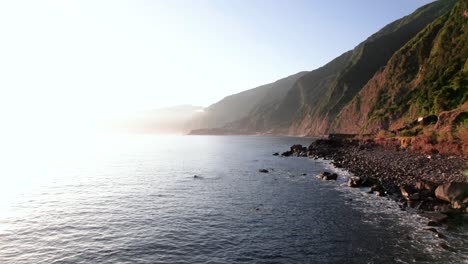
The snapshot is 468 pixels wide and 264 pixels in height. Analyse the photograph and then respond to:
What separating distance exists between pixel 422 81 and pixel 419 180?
302 ft

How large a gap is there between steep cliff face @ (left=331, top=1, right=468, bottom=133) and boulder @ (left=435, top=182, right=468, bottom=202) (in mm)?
50694

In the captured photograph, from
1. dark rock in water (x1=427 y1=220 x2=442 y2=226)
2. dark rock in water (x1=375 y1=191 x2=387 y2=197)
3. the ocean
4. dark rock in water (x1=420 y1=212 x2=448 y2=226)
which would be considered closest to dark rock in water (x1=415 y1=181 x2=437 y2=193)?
dark rock in water (x1=375 y1=191 x2=387 y2=197)

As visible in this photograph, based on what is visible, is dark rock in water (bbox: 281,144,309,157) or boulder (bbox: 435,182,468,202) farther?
dark rock in water (bbox: 281,144,309,157)

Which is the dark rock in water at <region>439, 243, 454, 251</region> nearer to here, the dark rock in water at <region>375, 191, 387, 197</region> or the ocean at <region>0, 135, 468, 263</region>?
the ocean at <region>0, 135, 468, 263</region>

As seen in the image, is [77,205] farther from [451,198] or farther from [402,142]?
[402,142]

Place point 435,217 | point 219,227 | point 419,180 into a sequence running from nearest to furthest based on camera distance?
point 435,217
point 219,227
point 419,180

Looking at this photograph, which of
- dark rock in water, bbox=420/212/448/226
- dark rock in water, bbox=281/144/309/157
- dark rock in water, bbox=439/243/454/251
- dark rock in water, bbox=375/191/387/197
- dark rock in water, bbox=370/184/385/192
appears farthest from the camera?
dark rock in water, bbox=281/144/309/157

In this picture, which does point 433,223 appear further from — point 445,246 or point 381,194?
point 381,194

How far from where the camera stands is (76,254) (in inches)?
915

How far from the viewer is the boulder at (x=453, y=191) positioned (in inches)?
1215

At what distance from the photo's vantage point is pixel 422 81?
11481cm

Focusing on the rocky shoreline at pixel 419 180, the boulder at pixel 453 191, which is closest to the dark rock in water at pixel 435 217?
the rocky shoreline at pixel 419 180

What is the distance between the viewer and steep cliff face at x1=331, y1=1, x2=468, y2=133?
84.6m

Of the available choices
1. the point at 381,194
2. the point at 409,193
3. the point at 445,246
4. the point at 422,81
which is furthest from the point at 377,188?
the point at 422,81
